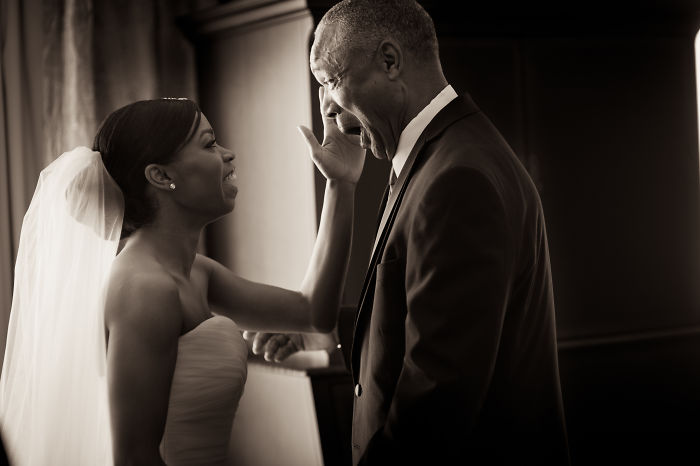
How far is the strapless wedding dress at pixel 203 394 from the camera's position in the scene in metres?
1.92

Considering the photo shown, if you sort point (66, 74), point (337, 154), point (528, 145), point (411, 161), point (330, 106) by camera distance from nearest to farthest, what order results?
point (411, 161) < point (330, 106) < point (337, 154) < point (528, 145) < point (66, 74)

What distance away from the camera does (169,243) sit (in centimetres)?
206

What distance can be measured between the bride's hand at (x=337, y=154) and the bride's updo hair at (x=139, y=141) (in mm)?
438

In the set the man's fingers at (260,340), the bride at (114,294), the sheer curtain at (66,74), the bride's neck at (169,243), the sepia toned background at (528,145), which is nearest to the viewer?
the bride at (114,294)

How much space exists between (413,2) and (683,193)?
7.05 feet

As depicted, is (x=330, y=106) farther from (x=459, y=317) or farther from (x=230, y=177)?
(x=459, y=317)

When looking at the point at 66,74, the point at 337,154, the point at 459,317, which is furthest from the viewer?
the point at 66,74

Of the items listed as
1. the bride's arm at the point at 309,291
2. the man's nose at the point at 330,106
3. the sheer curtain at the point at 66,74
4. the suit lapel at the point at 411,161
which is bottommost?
the bride's arm at the point at 309,291

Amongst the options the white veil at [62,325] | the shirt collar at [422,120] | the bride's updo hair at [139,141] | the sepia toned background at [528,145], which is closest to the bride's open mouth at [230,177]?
the bride's updo hair at [139,141]

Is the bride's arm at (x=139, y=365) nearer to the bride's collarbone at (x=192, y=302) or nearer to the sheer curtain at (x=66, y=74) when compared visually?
the bride's collarbone at (x=192, y=302)

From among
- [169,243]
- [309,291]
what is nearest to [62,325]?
[169,243]

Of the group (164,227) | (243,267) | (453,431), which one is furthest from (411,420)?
(243,267)

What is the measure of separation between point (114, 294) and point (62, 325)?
8.0 inches

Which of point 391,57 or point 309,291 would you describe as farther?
point 309,291
